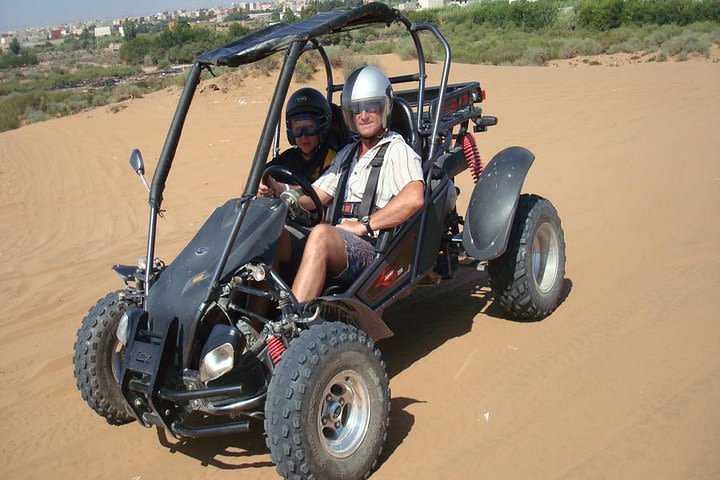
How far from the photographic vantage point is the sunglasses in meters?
5.67

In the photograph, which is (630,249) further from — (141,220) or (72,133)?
(72,133)

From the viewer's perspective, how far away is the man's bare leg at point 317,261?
13.9ft

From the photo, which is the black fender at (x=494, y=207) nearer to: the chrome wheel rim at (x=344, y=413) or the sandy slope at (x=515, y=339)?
the sandy slope at (x=515, y=339)

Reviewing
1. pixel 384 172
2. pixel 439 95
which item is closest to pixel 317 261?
pixel 384 172

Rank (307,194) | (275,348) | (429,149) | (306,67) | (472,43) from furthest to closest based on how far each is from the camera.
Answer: (472,43)
(306,67)
(429,149)
(307,194)
(275,348)

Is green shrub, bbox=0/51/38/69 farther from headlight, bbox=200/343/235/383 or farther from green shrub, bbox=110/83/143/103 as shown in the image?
headlight, bbox=200/343/235/383

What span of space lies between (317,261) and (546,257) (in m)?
2.49

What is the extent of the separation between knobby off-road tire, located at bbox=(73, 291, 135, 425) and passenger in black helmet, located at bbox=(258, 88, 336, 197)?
1.50 m

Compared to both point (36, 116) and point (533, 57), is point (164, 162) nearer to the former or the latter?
point (36, 116)

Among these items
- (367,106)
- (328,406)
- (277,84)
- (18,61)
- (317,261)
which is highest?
(277,84)

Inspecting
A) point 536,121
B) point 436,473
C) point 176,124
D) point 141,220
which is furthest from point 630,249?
point 536,121

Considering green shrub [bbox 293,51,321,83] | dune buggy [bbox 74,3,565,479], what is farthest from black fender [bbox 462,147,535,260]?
green shrub [bbox 293,51,321,83]

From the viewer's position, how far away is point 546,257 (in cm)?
607

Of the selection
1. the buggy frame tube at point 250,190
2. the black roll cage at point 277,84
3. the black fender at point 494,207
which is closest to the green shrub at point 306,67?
the black fender at point 494,207
